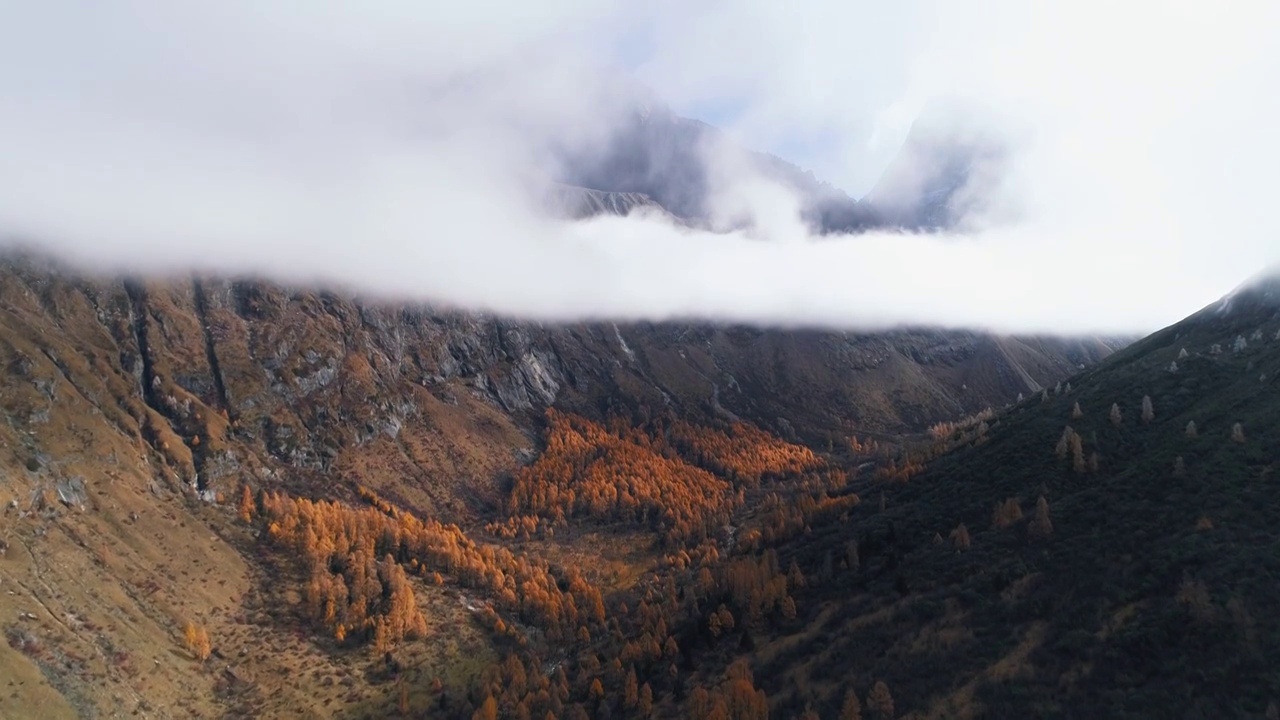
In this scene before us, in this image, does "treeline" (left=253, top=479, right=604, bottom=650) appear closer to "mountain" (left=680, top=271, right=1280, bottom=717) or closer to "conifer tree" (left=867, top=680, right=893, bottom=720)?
"mountain" (left=680, top=271, right=1280, bottom=717)

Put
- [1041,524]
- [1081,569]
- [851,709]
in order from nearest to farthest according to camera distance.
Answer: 1. [851,709]
2. [1081,569]
3. [1041,524]

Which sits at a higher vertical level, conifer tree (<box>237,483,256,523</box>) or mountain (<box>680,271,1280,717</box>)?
conifer tree (<box>237,483,256,523</box>)

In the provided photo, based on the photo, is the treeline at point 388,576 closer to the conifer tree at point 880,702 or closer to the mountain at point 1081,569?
the mountain at point 1081,569

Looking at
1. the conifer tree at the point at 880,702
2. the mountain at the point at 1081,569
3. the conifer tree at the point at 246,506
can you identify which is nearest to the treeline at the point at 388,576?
the conifer tree at the point at 246,506

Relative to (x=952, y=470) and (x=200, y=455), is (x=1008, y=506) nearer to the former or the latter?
(x=952, y=470)

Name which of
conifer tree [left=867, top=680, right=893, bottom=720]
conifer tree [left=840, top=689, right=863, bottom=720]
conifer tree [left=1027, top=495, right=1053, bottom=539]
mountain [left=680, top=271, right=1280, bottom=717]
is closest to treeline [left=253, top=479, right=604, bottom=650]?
mountain [left=680, top=271, right=1280, bottom=717]

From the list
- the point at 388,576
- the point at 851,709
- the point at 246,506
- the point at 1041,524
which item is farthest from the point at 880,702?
the point at 246,506

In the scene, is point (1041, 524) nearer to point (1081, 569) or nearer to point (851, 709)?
point (1081, 569)

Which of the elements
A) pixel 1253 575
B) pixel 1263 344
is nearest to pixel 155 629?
pixel 1253 575
